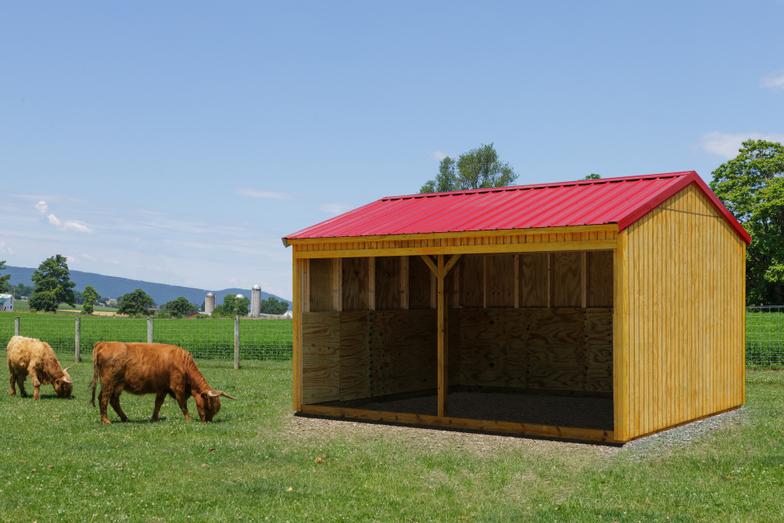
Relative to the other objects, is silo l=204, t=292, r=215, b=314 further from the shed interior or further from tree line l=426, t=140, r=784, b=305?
the shed interior

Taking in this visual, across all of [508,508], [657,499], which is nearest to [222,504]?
[508,508]

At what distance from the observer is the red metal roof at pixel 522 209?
14641 millimetres

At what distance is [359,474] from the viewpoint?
11.5 meters

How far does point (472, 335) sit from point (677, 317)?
6967 millimetres

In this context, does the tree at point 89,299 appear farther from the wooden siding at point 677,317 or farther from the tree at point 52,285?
the wooden siding at point 677,317

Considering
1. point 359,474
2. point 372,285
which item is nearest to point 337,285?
point 372,285

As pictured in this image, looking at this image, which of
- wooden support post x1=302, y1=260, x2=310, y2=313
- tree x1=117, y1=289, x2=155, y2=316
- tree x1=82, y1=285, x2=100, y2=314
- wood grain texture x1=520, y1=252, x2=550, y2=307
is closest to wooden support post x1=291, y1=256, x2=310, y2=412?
wooden support post x1=302, y1=260, x2=310, y2=313

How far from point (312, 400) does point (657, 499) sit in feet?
27.6

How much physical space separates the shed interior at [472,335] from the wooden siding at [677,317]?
69.3 inches

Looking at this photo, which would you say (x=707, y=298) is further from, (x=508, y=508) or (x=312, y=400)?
Answer: (x=508, y=508)

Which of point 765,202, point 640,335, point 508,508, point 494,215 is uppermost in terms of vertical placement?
point 765,202

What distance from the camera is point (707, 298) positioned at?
17.1 m

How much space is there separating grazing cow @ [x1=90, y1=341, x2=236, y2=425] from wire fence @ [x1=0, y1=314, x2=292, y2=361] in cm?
1094

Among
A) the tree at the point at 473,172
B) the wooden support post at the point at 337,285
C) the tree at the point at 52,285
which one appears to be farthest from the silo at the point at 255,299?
the wooden support post at the point at 337,285
